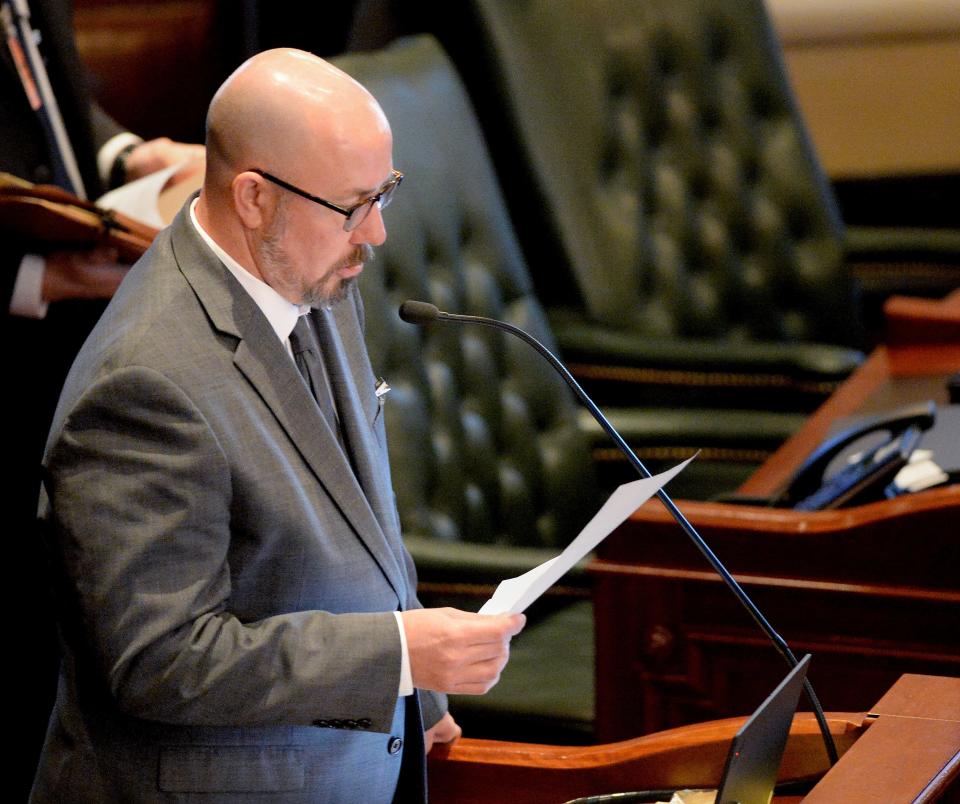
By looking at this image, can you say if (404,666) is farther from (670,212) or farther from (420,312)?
(670,212)

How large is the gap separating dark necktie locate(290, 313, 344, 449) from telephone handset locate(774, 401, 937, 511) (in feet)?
2.68

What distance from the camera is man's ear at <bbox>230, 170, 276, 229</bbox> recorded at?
4.79 ft

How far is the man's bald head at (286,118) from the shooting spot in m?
1.45

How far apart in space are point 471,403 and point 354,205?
3.96 ft

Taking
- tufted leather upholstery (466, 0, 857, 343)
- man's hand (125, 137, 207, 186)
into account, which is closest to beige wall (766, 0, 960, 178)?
tufted leather upholstery (466, 0, 857, 343)

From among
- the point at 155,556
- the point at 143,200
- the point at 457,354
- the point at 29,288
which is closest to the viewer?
the point at 155,556

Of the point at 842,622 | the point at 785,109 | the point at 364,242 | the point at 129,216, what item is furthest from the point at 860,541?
the point at 785,109

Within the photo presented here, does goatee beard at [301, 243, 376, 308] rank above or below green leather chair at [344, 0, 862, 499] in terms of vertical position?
above

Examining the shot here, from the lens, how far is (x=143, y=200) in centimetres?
215

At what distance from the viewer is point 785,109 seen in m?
3.50

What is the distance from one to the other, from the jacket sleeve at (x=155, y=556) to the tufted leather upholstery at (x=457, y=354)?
984mm

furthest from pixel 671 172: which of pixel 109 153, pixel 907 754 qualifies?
pixel 907 754

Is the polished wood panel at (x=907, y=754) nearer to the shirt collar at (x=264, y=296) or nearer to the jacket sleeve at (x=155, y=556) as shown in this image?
Answer: the jacket sleeve at (x=155, y=556)

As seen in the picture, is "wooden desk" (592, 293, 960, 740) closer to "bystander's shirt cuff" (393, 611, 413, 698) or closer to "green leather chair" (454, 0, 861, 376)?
"bystander's shirt cuff" (393, 611, 413, 698)
